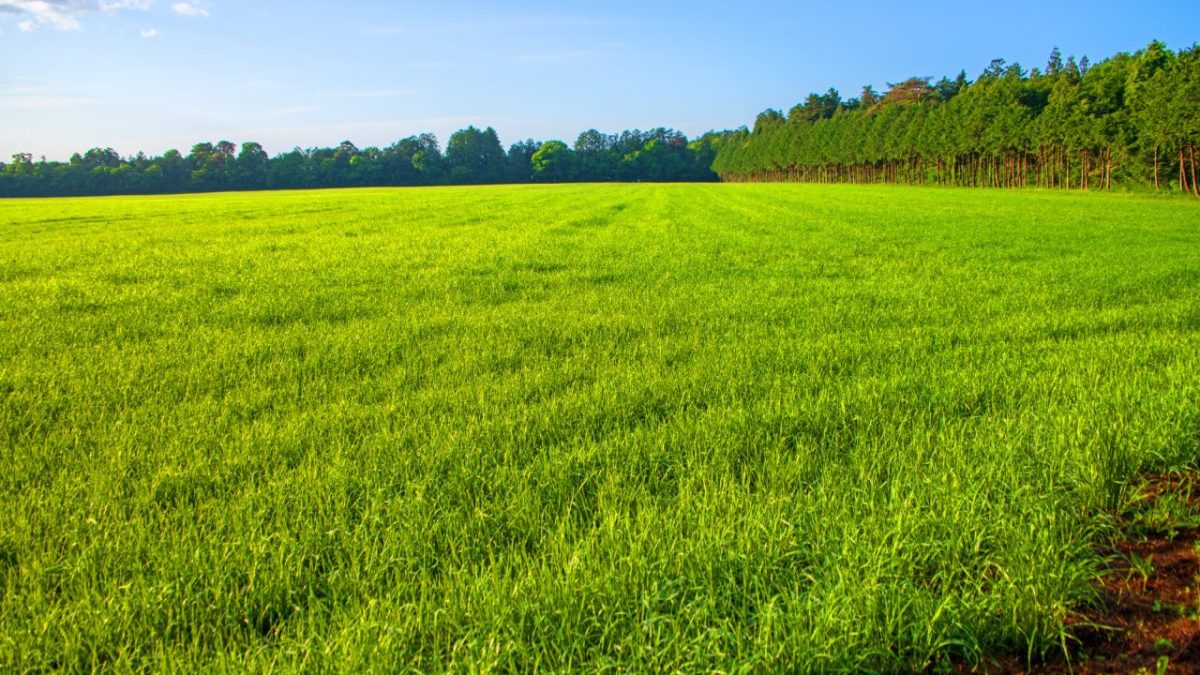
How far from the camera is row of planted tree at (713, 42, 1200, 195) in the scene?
4919cm

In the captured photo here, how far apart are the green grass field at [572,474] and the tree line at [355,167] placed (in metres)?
126

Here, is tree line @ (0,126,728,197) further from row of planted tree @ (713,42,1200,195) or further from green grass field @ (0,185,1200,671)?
green grass field @ (0,185,1200,671)

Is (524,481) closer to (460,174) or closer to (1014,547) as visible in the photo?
(1014,547)

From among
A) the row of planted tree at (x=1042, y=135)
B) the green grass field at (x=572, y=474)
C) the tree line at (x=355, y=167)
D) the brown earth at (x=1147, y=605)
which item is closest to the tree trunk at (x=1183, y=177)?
the row of planted tree at (x=1042, y=135)

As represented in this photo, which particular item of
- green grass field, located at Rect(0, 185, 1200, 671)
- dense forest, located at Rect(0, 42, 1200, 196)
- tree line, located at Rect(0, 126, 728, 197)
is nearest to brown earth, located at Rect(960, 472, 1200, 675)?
green grass field, located at Rect(0, 185, 1200, 671)

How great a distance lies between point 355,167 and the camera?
13275 cm

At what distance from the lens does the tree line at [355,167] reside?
11156cm

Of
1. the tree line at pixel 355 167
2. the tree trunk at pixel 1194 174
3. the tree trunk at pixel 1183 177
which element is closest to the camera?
the tree trunk at pixel 1194 174

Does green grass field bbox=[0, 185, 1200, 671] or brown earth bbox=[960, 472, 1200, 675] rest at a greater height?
green grass field bbox=[0, 185, 1200, 671]

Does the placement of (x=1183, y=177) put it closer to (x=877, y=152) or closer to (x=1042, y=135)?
(x=1042, y=135)

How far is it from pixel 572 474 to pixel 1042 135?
76.3 meters

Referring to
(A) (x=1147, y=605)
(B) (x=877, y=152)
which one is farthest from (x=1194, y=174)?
(A) (x=1147, y=605)

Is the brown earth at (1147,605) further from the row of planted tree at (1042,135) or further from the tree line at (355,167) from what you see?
the tree line at (355,167)

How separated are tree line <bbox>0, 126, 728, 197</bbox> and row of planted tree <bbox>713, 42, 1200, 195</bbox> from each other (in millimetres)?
48600
